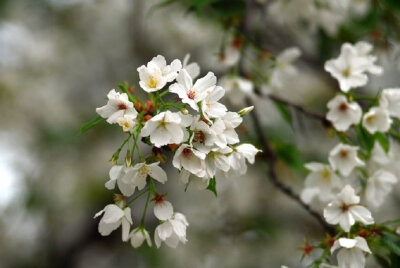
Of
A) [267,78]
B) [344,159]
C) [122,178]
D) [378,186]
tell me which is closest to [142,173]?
[122,178]

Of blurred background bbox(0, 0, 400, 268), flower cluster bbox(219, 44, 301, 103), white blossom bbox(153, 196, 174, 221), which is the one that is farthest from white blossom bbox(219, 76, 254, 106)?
blurred background bbox(0, 0, 400, 268)

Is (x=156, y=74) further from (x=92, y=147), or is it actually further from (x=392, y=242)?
(x=92, y=147)

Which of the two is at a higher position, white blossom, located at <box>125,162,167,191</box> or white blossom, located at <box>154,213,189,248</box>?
white blossom, located at <box>125,162,167,191</box>

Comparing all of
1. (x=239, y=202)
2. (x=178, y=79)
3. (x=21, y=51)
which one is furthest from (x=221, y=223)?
(x=178, y=79)

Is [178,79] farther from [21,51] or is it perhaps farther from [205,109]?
[21,51]

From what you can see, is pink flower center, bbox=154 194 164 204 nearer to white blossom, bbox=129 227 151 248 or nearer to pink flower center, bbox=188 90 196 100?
white blossom, bbox=129 227 151 248
